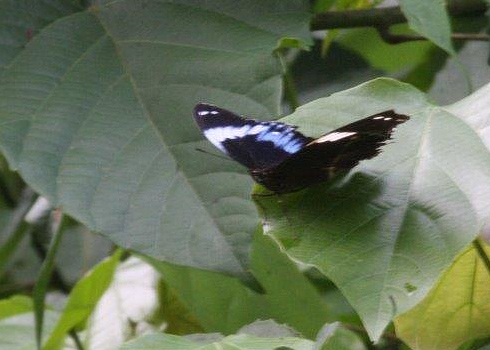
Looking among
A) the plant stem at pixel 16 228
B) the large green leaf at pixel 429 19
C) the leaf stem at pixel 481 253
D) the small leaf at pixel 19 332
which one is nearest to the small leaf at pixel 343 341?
the leaf stem at pixel 481 253

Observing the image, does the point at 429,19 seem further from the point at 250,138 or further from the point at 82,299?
the point at 82,299

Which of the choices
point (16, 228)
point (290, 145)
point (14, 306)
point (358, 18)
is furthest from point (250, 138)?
point (16, 228)

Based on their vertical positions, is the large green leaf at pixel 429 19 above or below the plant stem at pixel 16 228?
above

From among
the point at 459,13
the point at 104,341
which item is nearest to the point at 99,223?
the point at 104,341

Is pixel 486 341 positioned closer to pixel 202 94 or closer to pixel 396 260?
pixel 396 260

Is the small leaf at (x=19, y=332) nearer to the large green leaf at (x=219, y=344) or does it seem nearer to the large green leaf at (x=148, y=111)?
the large green leaf at (x=148, y=111)

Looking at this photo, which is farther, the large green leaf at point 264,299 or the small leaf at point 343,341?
the large green leaf at point 264,299
